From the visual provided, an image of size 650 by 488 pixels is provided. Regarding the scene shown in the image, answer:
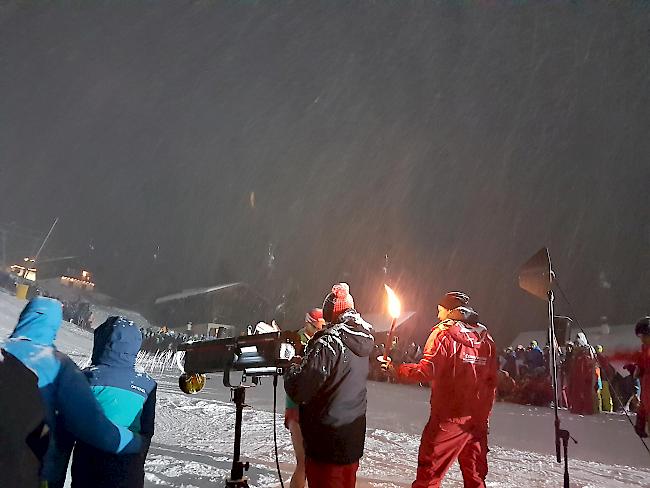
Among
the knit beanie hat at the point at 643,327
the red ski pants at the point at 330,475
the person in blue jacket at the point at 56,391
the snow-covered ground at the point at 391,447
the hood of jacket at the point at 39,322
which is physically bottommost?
the snow-covered ground at the point at 391,447

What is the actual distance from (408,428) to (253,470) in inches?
168

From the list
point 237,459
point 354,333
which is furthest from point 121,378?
point 354,333

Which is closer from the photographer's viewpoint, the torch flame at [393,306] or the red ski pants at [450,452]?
the torch flame at [393,306]

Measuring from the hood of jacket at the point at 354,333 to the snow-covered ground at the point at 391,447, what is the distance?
108 inches

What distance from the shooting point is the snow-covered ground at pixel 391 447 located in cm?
594

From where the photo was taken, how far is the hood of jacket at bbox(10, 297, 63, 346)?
97.0 inches

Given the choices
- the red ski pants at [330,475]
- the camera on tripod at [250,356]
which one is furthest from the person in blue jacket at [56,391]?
the red ski pants at [330,475]

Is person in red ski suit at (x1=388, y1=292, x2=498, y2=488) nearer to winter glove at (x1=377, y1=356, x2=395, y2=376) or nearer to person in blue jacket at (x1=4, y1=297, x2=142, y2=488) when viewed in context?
winter glove at (x1=377, y1=356, x2=395, y2=376)

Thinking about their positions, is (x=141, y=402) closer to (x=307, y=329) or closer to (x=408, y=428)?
(x=307, y=329)

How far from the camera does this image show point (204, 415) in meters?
9.46

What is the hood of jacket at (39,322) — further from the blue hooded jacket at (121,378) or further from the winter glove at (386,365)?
the winter glove at (386,365)

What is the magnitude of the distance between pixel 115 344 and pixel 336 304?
159cm

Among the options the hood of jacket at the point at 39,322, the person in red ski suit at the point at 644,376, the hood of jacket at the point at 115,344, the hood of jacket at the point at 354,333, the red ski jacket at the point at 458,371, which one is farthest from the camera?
the person in red ski suit at the point at 644,376

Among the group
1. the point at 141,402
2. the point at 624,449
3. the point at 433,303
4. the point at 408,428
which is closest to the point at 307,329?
the point at 141,402
